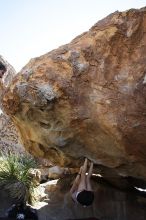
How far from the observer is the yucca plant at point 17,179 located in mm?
11922

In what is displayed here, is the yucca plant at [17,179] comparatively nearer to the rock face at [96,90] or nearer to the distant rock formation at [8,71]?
the rock face at [96,90]

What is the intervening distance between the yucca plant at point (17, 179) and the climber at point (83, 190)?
2660 mm

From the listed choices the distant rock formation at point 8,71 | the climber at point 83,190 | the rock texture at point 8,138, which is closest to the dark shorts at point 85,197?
the climber at point 83,190

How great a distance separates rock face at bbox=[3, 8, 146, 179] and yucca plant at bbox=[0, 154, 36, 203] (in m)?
3.19

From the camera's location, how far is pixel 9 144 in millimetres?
19172

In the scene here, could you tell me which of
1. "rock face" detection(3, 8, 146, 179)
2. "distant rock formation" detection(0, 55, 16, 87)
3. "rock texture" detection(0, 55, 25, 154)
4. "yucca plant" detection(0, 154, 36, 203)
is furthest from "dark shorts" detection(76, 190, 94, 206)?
"rock texture" detection(0, 55, 25, 154)

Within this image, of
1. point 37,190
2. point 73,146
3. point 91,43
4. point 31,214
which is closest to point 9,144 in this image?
point 37,190

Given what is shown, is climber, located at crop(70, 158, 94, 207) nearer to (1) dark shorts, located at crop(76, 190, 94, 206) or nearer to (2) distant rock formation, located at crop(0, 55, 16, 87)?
(1) dark shorts, located at crop(76, 190, 94, 206)

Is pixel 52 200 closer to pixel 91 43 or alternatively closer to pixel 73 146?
pixel 73 146

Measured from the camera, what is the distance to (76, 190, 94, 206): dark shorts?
943cm

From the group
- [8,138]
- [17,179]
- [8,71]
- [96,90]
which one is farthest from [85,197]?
[8,138]

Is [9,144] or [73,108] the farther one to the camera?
[9,144]

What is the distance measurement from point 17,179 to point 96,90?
495 cm

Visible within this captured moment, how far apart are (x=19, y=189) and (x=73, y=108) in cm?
425
